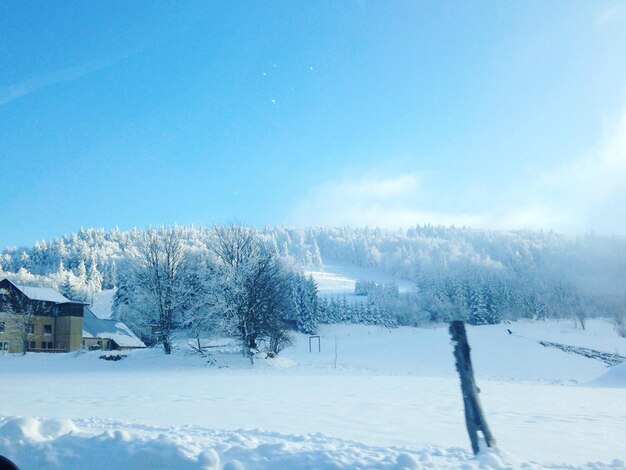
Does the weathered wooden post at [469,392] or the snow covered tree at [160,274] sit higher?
the snow covered tree at [160,274]

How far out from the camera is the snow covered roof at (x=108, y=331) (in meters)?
69.0

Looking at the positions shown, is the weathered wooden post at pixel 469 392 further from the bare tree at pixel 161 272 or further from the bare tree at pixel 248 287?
the bare tree at pixel 161 272

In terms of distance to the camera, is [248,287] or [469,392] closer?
[469,392]

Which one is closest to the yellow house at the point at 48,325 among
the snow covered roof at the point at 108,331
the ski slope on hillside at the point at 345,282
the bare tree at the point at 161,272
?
the snow covered roof at the point at 108,331

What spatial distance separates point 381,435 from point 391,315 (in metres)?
106

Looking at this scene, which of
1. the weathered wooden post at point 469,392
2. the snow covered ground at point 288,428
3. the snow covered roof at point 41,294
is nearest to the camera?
the snow covered ground at point 288,428

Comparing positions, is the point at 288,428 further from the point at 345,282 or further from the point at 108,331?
the point at 345,282

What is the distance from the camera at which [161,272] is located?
4416 centimetres

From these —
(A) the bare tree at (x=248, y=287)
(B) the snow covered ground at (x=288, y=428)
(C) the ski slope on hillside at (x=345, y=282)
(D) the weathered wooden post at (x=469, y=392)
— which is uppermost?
(C) the ski slope on hillside at (x=345, y=282)

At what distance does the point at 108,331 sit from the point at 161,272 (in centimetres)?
3368

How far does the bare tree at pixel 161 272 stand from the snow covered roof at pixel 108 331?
2985 cm

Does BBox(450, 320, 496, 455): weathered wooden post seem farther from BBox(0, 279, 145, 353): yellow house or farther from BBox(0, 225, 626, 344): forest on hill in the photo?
BBox(0, 279, 145, 353): yellow house

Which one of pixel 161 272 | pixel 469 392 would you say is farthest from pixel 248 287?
pixel 469 392

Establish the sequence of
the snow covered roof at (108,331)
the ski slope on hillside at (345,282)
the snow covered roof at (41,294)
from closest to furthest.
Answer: the snow covered roof at (41,294), the snow covered roof at (108,331), the ski slope on hillside at (345,282)
